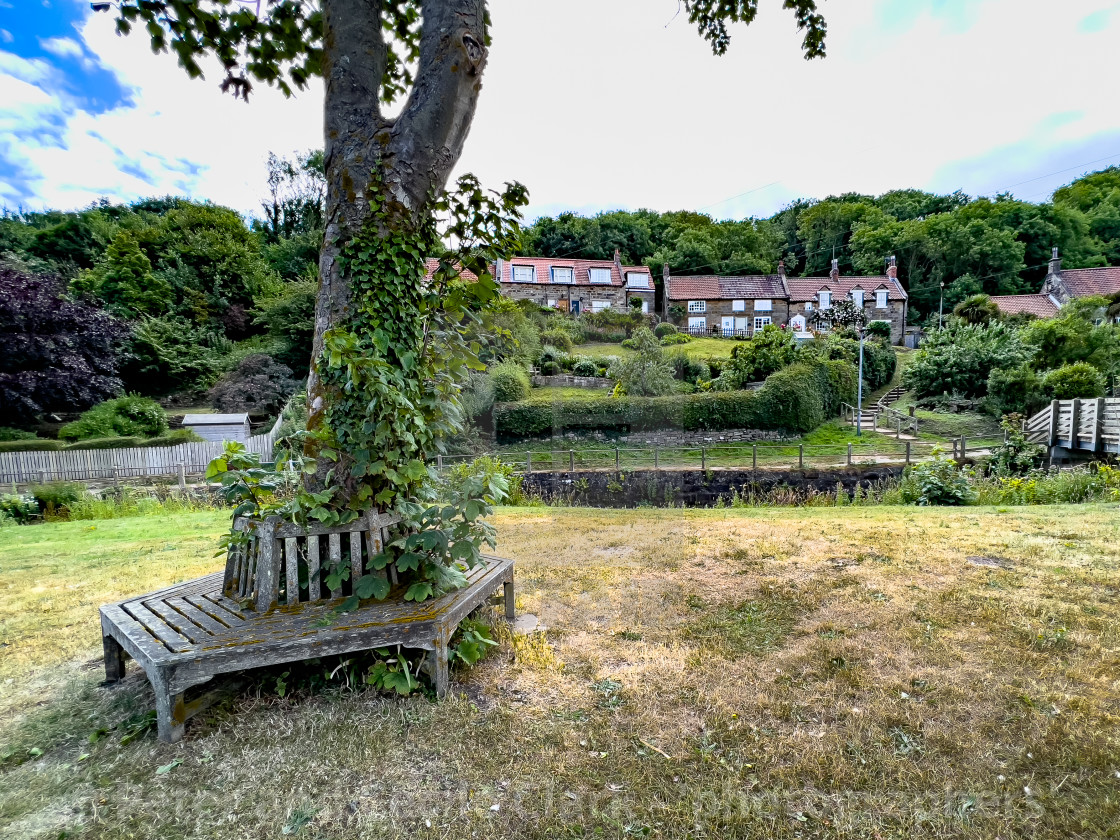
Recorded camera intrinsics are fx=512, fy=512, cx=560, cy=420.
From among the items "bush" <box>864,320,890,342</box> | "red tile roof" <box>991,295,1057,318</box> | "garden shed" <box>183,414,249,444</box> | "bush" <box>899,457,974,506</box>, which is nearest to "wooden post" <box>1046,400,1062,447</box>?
"bush" <box>899,457,974,506</box>

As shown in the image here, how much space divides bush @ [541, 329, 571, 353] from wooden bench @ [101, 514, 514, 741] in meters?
32.4

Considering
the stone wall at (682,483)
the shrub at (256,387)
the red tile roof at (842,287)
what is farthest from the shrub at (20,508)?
the red tile roof at (842,287)

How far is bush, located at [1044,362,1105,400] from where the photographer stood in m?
19.8

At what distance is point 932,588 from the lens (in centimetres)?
423

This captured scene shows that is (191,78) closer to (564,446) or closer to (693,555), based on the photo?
(693,555)

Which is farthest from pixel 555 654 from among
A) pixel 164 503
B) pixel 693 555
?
pixel 164 503

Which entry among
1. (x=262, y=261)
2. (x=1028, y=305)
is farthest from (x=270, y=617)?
(x=1028, y=305)

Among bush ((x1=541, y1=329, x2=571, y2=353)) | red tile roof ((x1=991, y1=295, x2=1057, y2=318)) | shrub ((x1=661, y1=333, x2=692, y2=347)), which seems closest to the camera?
A: bush ((x1=541, y1=329, x2=571, y2=353))

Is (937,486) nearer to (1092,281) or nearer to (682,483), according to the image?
(682,483)

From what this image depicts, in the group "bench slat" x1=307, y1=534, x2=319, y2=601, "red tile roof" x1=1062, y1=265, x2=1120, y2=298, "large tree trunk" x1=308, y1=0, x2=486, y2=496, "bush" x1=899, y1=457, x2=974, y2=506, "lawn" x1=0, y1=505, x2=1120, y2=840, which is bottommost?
"bush" x1=899, y1=457, x2=974, y2=506

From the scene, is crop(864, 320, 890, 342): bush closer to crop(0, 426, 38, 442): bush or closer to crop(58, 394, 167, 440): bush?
crop(58, 394, 167, 440): bush

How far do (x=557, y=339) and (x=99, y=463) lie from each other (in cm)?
2531

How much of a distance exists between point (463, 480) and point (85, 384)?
2482 cm

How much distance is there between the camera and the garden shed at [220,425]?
2127 cm
